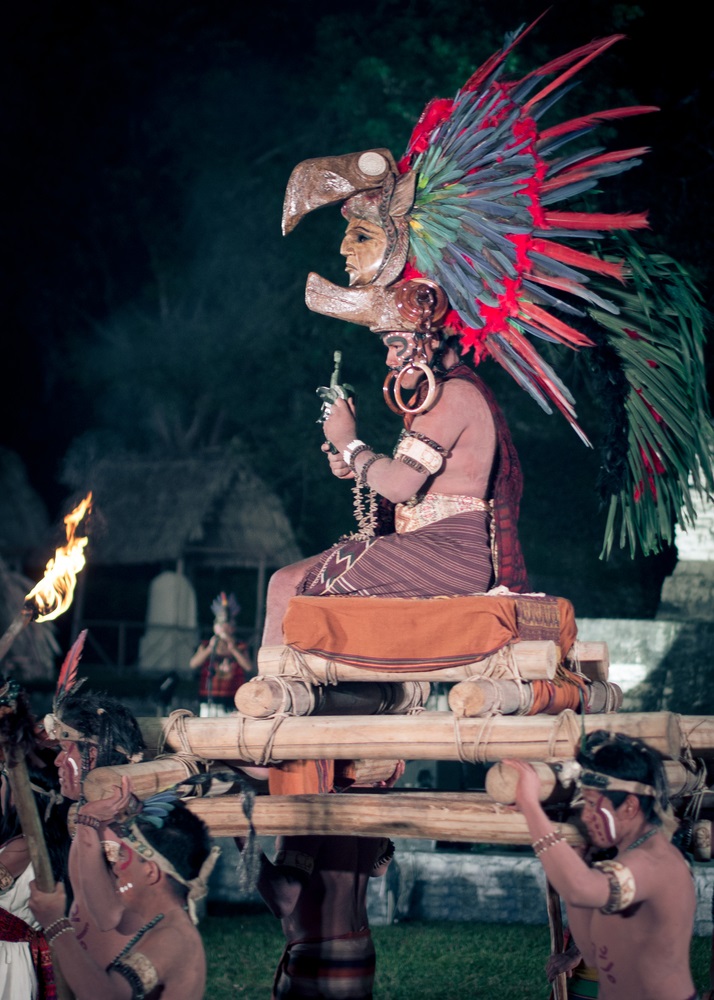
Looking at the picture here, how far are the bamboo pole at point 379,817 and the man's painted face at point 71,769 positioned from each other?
1.32 feet

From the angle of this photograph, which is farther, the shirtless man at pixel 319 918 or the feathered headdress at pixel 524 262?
the shirtless man at pixel 319 918

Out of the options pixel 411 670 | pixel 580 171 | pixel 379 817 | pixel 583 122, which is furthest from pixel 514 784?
pixel 583 122

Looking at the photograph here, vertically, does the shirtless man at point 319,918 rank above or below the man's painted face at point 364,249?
below

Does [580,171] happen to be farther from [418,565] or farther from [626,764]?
[626,764]

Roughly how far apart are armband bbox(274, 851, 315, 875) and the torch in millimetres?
1307

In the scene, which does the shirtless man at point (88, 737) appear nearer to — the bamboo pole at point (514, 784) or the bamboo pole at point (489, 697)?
the bamboo pole at point (489, 697)

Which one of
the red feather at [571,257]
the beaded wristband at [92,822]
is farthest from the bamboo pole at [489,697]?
the red feather at [571,257]

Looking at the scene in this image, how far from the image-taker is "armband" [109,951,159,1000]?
149 inches

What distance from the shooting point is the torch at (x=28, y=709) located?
151 inches

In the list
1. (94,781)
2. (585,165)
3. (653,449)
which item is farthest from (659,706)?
(94,781)

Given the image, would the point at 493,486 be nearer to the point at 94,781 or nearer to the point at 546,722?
the point at 546,722

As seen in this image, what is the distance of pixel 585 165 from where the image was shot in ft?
16.4

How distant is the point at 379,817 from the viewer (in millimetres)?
4258

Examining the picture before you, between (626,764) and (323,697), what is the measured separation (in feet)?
4.52
